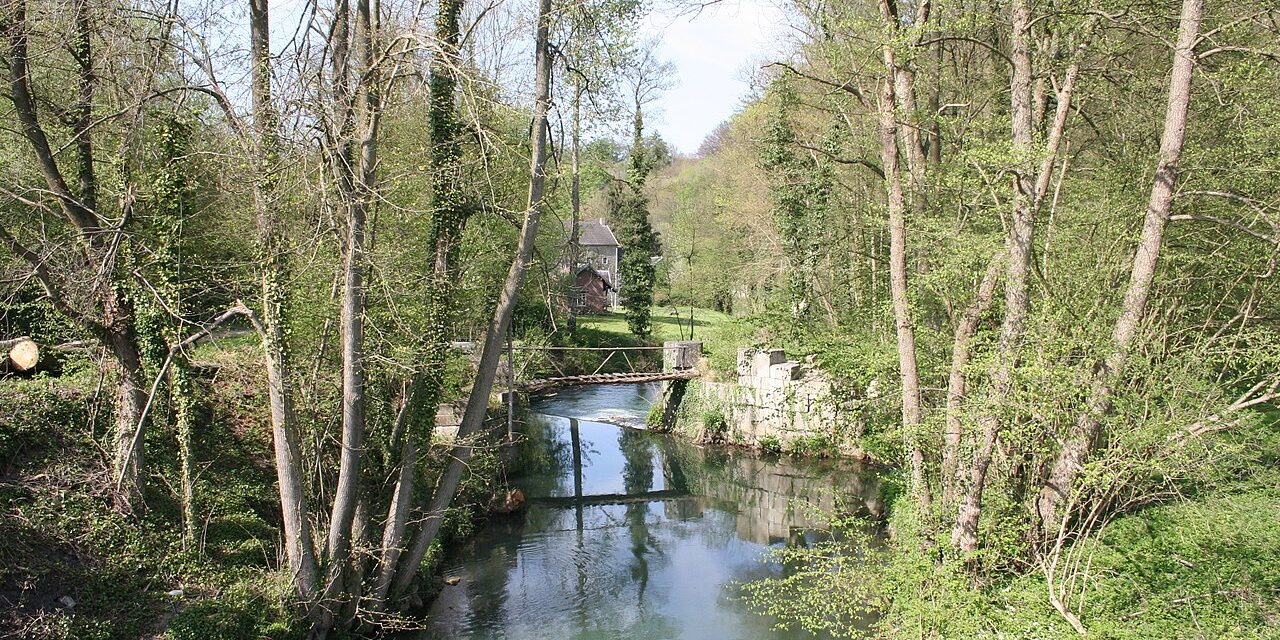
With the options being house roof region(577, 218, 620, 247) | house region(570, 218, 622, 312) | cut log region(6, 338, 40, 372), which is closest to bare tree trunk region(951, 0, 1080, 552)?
cut log region(6, 338, 40, 372)

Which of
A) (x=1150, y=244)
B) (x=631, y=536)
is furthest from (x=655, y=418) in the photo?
(x=1150, y=244)

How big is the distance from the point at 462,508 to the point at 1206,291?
10.6m

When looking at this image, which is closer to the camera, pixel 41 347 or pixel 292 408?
pixel 292 408

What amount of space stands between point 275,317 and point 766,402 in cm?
1367

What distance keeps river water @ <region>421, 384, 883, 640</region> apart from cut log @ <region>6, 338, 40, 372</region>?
5.92 metres

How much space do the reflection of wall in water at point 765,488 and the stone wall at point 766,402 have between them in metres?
0.69

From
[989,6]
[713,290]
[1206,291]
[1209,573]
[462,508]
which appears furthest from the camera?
[713,290]

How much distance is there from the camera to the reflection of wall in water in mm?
15016

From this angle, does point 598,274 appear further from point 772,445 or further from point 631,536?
point 631,536

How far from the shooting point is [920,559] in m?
8.43

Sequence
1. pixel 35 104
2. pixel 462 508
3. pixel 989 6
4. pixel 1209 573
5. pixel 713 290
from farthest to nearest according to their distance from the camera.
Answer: pixel 713 290 → pixel 462 508 → pixel 989 6 → pixel 35 104 → pixel 1209 573

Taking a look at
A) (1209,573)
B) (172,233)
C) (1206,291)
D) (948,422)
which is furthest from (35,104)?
(1206,291)

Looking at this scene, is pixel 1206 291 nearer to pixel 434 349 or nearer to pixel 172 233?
pixel 434 349

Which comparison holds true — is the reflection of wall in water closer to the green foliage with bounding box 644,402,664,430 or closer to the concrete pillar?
the green foliage with bounding box 644,402,664,430
